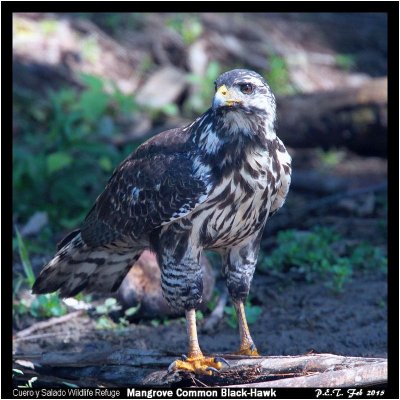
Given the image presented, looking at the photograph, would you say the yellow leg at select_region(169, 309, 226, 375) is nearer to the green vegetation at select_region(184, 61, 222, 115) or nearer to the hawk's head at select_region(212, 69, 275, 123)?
the hawk's head at select_region(212, 69, 275, 123)

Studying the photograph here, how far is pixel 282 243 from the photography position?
7.92 meters

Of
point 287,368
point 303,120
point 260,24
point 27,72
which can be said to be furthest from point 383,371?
point 260,24

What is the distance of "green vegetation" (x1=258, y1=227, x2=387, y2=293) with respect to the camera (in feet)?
24.1

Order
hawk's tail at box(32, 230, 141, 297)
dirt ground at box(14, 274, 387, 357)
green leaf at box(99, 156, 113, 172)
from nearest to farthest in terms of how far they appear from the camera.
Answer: hawk's tail at box(32, 230, 141, 297)
dirt ground at box(14, 274, 387, 357)
green leaf at box(99, 156, 113, 172)

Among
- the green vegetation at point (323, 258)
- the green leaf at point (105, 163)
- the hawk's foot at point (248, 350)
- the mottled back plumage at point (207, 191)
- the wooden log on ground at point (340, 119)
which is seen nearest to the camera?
the mottled back plumage at point (207, 191)

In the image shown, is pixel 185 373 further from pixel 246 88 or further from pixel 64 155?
pixel 64 155

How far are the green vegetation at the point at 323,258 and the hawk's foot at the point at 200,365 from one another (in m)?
2.06

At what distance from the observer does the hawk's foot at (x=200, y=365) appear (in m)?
5.28

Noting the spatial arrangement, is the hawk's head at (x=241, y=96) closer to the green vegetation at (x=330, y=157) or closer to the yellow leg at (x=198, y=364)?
the yellow leg at (x=198, y=364)

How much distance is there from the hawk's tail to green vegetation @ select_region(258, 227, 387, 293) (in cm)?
178

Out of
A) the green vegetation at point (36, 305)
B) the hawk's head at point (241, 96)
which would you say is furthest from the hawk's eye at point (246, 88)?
the green vegetation at point (36, 305)

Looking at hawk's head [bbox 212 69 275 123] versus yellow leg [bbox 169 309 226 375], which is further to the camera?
yellow leg [bbox 169 309 226 375]

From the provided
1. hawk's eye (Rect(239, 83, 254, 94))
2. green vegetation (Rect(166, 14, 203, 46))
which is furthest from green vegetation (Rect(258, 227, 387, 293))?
green vegetation (Rect(166, 14, 203, 46))

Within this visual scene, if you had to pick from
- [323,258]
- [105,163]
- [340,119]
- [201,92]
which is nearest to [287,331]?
[323,258]
